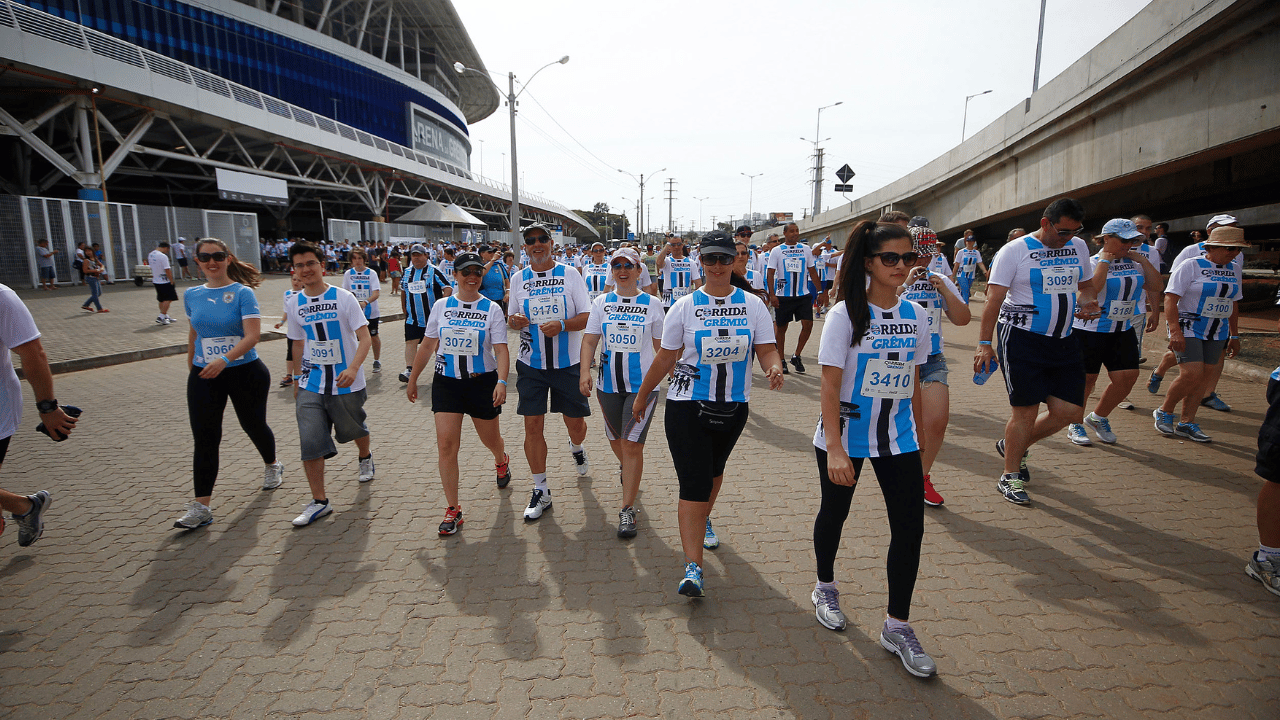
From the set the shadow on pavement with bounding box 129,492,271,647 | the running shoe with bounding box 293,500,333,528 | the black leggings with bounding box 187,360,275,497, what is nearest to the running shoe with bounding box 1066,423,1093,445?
the running shoe with bounding box 293,500,333,528

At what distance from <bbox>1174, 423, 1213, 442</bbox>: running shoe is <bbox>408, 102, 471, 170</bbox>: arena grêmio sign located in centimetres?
6123

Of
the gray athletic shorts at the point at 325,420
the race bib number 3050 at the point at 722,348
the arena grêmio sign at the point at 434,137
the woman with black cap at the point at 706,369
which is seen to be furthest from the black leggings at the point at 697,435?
the arena grêmio sign at the point at 434,137

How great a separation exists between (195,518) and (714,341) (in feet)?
13.1

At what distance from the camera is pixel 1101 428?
238 inches

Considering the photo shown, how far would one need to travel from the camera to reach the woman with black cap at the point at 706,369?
329cm

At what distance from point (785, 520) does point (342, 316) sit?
12.1ft

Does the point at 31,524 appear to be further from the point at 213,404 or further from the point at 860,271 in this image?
the point at 860,271

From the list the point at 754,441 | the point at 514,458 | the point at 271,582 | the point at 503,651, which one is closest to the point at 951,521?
the point at 754,441

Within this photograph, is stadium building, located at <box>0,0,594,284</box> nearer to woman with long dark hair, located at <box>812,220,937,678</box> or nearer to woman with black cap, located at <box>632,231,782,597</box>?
woman with black cap, located at <box>632,231,782,597</box>

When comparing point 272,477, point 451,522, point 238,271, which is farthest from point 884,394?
point 272,477

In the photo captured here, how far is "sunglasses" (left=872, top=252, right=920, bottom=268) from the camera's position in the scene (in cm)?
277

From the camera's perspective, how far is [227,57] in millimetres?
41031

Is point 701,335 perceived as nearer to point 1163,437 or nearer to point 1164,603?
point 1164,603

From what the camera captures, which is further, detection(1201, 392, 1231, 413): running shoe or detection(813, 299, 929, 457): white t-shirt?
detection(1201, 392, 1231, 413): running shoe
